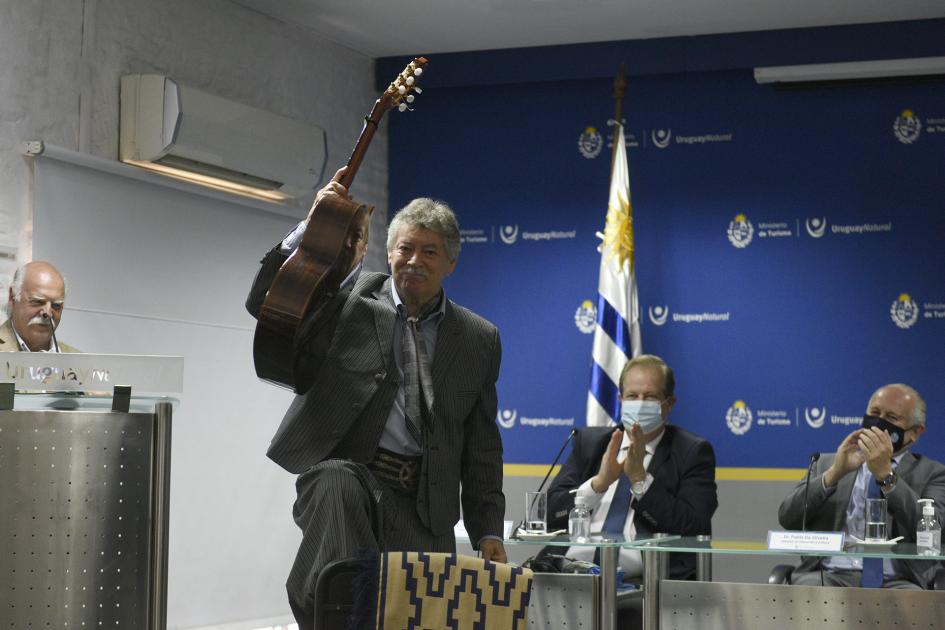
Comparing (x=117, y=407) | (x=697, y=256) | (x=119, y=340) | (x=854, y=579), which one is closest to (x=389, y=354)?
(x=117, y=407)

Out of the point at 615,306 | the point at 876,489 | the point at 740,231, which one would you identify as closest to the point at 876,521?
the point at 876,489

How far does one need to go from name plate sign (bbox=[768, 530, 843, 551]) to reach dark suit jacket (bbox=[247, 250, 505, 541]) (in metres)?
0.84

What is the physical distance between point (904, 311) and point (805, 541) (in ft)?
10.2

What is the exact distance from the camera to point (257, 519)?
19.4 feet

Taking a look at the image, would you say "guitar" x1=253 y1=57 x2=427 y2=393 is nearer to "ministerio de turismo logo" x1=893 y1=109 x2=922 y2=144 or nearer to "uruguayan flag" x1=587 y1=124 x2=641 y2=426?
"uruguayan flag" x1=587 y1=124 x2=641 y2=426

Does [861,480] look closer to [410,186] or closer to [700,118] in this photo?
[700,118]

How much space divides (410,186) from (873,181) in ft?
Result: 8.12

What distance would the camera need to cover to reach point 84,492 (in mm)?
2152

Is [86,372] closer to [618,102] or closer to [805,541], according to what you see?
[805,541]

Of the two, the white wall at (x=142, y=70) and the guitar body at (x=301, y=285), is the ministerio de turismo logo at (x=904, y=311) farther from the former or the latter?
the guitar body at (x=301, y=285)

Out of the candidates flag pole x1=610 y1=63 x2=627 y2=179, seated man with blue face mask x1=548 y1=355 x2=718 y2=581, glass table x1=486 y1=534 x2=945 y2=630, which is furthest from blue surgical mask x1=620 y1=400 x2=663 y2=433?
flag pole x1=610 y1=63 x2=627 y2=179

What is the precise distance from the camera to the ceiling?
592 centimetres

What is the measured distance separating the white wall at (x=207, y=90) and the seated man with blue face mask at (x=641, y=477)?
1.95 meters

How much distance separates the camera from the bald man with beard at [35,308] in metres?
4.17
